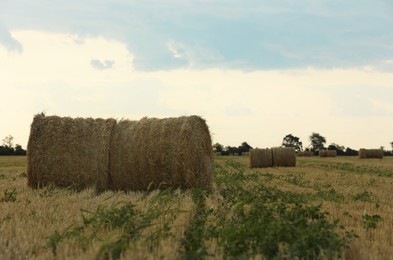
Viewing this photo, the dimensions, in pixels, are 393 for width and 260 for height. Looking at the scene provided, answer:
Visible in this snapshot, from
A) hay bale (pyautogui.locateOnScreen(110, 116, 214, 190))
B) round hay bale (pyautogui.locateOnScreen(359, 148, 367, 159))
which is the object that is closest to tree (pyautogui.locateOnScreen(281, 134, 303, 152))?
round hay bale (pyautogui.locateOnScreen(359, 148, 367, 159))

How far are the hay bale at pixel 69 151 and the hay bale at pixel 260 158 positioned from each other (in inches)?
663

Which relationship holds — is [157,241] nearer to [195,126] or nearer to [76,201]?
[76,201]

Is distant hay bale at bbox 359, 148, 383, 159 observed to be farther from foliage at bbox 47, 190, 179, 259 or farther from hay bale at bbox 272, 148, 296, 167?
foliage at bbox 47, 190, 179, 259

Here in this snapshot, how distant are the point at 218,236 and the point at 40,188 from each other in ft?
27.4

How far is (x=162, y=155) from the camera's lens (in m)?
12.2

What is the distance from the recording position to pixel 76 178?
41.3ft

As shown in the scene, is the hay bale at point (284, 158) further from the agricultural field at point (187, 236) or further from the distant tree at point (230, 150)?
the distant tree at point (230, 150)

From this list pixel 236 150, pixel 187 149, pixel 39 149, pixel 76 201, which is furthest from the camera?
pixel 236 150

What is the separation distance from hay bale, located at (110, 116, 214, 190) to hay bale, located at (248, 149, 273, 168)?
16291 millimetres

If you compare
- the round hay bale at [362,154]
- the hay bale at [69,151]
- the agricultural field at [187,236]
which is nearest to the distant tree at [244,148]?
the round hay bale at [362,154]

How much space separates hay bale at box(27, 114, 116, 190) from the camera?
1253 cm

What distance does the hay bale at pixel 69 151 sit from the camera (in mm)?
12531

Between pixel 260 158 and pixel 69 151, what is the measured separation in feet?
58.0

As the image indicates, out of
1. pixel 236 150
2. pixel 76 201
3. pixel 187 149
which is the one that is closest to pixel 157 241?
pixel 76 201
